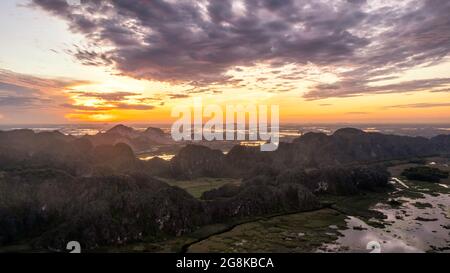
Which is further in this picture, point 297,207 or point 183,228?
point 297,207

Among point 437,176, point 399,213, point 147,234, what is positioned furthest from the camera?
point 437,176

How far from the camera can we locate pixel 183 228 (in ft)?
346

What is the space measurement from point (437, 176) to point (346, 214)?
104 metres

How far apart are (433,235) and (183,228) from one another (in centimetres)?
A: 7611

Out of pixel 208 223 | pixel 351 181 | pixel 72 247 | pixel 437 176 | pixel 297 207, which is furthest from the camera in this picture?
pixel 437 176

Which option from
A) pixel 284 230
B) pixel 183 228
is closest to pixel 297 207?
pixel 284 230

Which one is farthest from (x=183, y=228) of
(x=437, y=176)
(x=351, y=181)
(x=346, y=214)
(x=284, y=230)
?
(x=437, y=176)

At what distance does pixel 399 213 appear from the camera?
415 feet

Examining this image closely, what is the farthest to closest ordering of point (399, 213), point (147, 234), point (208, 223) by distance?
point (399, 213) → point (208, 223) → point (147, 234)
